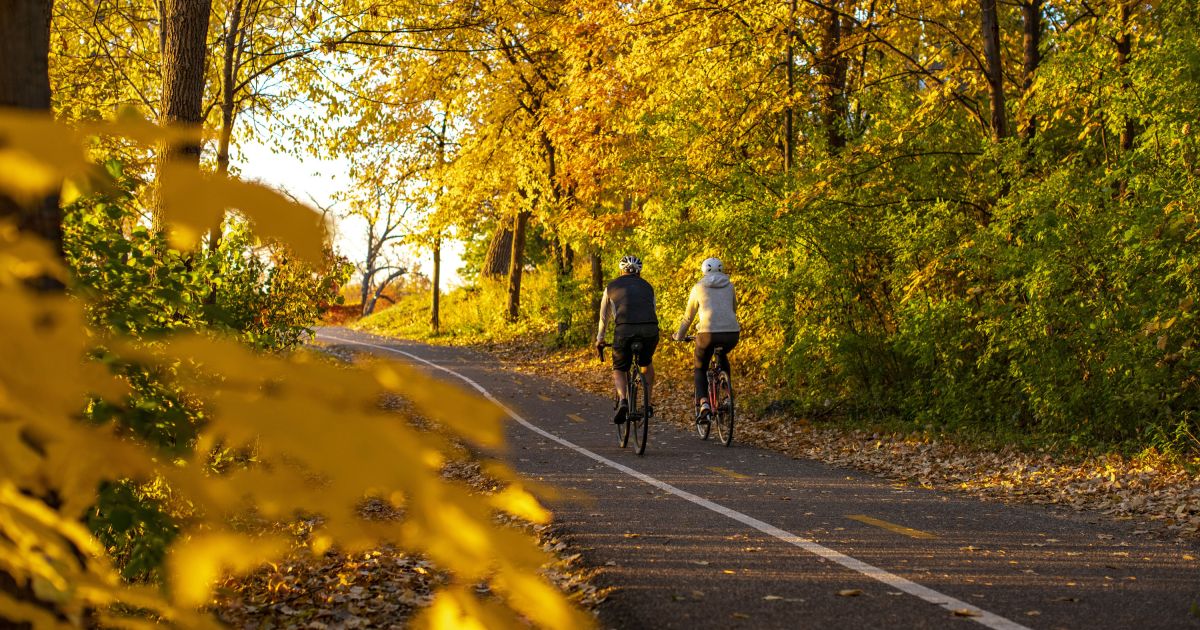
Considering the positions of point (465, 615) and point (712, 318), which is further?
point (712, 318)

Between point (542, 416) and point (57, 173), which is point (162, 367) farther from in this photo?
point (542, 416)

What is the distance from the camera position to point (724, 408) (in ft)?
39.8

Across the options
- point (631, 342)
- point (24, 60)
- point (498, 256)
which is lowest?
point (631, 342)

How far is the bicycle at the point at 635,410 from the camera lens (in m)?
11.3

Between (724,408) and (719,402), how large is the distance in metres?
0.14

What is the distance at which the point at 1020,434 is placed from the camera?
11328mm

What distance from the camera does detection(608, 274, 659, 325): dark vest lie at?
38.3 ft

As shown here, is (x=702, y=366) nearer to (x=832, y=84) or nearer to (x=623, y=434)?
(x=623, y=434)

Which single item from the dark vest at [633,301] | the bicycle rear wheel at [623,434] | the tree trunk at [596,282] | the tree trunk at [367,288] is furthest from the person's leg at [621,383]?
the tree trunk at [367,288]

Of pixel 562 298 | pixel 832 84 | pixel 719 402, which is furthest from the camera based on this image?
pixel 562 298

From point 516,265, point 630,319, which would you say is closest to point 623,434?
point 630,319

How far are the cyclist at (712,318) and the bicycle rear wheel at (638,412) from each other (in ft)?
2.51

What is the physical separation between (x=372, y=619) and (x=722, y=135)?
43.7ft

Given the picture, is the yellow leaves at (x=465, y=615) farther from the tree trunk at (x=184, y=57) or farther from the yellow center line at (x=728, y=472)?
the tree trunk at (x=184, y=57)
